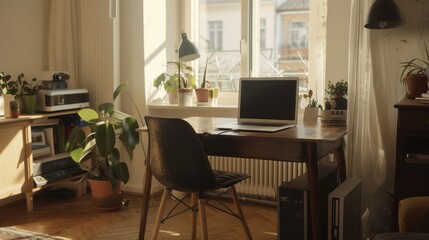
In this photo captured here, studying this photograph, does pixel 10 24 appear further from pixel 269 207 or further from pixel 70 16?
pixel 269 207

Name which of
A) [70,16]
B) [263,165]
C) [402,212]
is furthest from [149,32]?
[402,212]

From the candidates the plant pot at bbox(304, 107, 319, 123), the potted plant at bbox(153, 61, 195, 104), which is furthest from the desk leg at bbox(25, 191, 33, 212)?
the plant pot at bbox(304, 107, 319, 123)

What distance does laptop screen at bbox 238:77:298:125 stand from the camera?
2666 millimetres

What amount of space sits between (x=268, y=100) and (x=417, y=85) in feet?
2.72

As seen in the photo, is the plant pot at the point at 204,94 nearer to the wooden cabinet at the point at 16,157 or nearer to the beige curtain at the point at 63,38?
the beige curtain at the point at 63,38

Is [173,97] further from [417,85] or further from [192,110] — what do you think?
[417,85]

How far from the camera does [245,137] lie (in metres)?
2.38

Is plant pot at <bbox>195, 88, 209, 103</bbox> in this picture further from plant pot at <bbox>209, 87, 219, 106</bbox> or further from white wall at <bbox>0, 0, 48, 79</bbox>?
white wall at <bbox>0, 0, 48, 79</bbox>

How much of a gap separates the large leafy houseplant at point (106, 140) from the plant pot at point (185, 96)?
475 millimetres

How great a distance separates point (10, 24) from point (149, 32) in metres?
1.11

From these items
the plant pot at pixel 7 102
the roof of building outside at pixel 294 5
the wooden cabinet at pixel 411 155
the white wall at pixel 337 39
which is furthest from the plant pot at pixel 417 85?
the plant pot at pixel 7 102

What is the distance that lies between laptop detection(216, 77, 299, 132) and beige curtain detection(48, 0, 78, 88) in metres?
1.90

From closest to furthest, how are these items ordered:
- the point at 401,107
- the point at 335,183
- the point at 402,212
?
the point at 402,212
the point at 401,107
the point at 335,183

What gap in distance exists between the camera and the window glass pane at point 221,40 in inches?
160
